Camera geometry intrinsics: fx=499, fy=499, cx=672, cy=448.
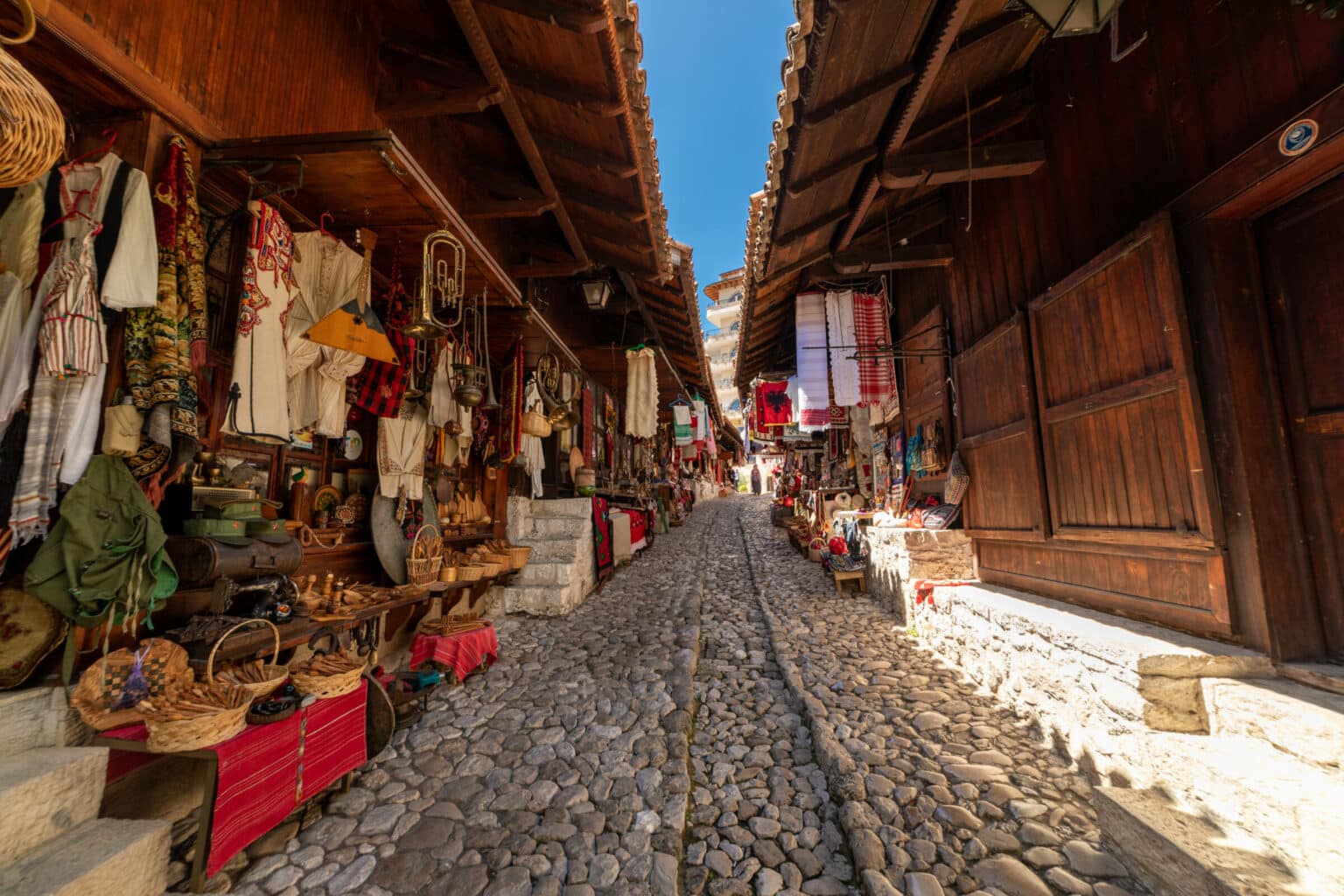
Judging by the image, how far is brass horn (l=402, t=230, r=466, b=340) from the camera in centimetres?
361

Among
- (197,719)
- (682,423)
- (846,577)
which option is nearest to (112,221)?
(197,719)

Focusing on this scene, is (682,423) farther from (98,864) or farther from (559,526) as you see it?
(98,864)

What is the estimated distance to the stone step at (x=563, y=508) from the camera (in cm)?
791

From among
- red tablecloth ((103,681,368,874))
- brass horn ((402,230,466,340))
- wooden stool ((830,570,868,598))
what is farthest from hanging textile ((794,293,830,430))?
red tablecloth ((103,681,368,874))

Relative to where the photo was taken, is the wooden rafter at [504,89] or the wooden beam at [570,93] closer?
the wooden rafter at [504,89]

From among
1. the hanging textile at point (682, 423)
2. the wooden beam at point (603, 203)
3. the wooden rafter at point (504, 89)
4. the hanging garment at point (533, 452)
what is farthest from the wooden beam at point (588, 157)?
the hanging textile at point (682, 423)

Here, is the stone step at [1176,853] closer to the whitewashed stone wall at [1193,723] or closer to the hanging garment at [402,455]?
the whitewashed stone wall at [1193,723]

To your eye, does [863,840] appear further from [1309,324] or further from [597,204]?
[597,204]

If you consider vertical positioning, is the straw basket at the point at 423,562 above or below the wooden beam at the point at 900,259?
below

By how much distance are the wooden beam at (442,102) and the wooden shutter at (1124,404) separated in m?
4.57

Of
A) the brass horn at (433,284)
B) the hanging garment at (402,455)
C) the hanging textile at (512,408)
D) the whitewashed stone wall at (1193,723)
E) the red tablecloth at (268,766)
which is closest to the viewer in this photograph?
the whitewashed stone wall at (1193,723)

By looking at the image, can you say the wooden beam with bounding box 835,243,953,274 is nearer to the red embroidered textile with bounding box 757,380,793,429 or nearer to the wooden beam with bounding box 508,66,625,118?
the wooden beam with bounding box 508,66,625,118

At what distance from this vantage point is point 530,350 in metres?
7.27

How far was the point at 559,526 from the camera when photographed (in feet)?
25.6
